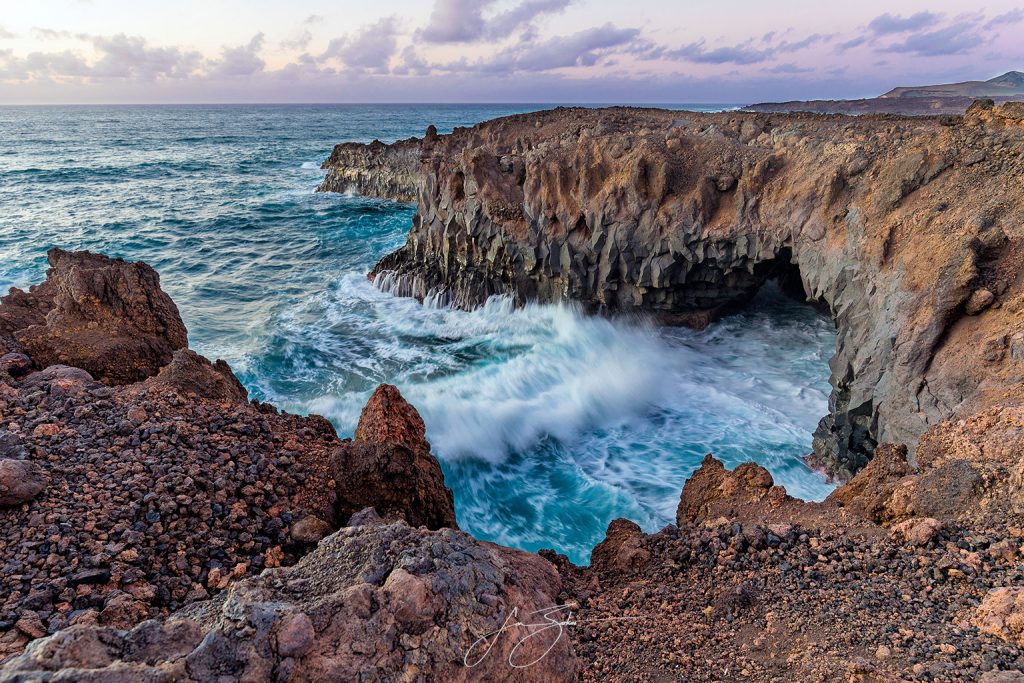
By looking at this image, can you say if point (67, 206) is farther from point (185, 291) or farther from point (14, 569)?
point (14, 569)

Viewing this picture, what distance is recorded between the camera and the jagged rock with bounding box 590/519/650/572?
5.37 meters

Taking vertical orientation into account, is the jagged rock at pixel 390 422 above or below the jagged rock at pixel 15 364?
below

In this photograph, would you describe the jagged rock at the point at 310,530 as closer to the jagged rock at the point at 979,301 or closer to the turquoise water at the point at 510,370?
the turquoise water at the point at 510,370

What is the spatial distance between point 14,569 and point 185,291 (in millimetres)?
19310

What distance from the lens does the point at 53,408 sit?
532 centimetres

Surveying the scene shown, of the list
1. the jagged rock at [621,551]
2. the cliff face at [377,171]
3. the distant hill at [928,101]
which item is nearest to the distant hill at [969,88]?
the distant hill at [928,101]

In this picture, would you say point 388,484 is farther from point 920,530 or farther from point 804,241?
point 804,241

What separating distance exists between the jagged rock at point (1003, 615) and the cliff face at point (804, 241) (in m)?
3.65

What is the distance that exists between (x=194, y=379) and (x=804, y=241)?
11460mm

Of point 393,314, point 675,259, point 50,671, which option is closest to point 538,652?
point 50,671

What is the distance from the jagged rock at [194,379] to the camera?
6141 millimetres

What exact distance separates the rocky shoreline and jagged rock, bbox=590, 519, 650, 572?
1.6 inches

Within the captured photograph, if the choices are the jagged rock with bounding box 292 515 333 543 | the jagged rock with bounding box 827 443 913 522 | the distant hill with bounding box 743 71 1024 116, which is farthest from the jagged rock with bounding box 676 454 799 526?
the distant hill with bounding box 743 71 1024 116

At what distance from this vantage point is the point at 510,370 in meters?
14.4
